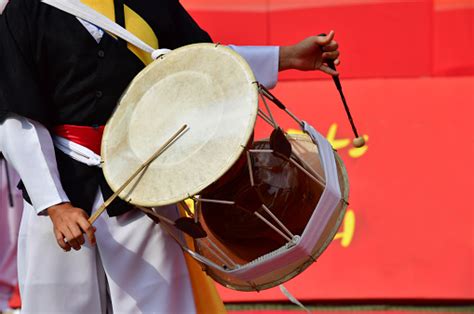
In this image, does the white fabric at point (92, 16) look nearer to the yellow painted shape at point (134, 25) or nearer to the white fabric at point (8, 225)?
the yellow painted shape at point (134, 25)

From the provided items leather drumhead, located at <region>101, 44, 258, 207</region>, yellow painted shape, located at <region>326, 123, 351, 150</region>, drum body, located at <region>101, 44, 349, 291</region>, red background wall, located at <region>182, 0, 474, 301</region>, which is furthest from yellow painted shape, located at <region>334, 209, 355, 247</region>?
leather drumhead, located at <region>101, 44, 258, 207</region>

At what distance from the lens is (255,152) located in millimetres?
2680

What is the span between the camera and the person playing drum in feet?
8.81

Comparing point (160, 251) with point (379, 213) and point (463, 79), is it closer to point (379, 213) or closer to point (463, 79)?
point (379, 213)

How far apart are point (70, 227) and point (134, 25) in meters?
0.58

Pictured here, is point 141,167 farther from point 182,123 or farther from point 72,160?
point 72,160

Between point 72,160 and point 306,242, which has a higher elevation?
point 72,160

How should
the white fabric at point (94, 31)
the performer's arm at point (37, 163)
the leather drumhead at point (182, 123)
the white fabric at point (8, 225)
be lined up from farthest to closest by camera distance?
the white fabric at point (8, 225) → the white fabric at point (94, 31) → the performer's arm at point (37, 163) → the leather drumhead at point (182, 123)

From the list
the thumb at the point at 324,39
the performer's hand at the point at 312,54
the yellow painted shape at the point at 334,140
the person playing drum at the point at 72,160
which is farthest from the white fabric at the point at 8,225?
the thumb at the point at 324,39

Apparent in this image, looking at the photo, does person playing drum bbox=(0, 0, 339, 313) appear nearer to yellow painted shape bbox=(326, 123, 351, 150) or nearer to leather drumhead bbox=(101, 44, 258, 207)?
leather drumhead bbox=(101, 44, 258, 207)

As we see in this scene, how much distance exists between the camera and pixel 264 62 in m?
2.94

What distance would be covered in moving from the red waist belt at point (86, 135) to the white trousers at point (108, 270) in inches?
5.5

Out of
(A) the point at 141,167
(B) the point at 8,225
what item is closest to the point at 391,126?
(B) the point at 8,225

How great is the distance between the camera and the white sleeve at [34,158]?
2643 millimetres
